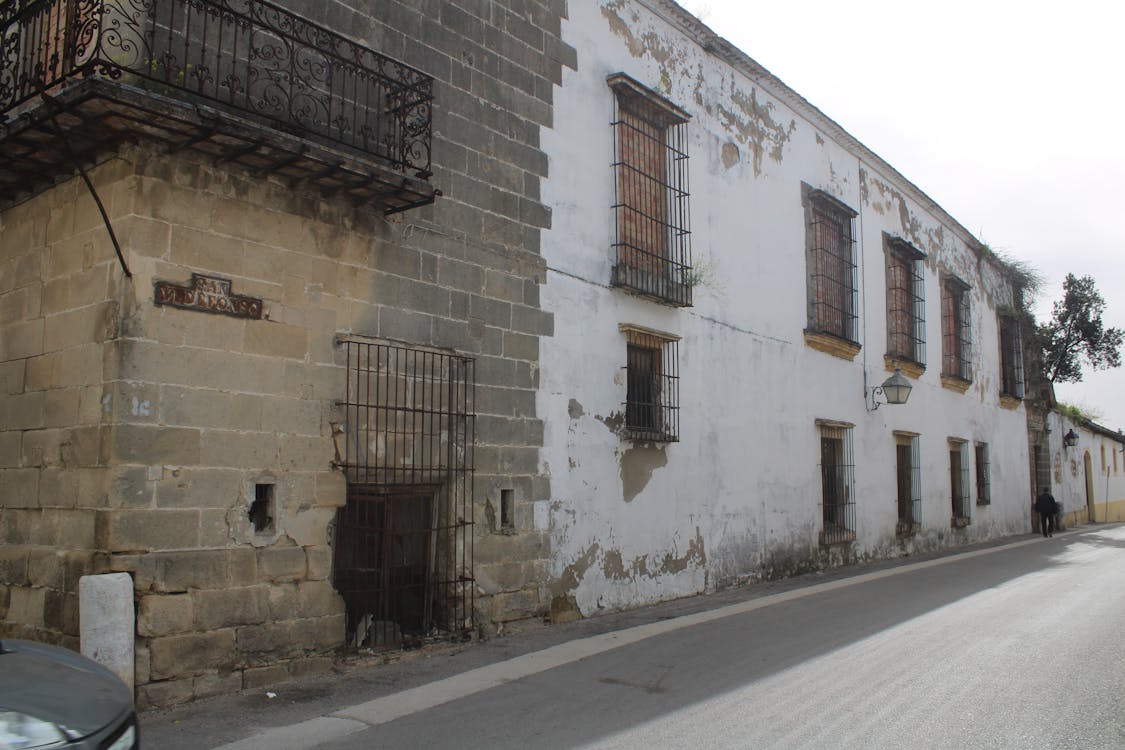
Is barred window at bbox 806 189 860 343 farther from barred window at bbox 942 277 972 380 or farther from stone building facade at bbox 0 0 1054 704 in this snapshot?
barred window at bbox 942 277 972 380

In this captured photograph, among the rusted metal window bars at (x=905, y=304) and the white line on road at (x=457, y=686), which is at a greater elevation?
the rusted metal window bars at (x=905, y=304)

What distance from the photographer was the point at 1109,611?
27.3 ft

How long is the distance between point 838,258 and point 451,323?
28.8 ft

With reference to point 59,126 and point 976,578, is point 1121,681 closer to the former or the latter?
point 976,578

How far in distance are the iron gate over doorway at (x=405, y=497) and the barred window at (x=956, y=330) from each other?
1390 cm

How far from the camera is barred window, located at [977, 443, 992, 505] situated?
64.5 ft

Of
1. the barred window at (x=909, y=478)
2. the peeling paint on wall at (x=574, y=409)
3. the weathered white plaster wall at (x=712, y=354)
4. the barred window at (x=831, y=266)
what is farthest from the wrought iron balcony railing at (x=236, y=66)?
the barred window at (x=909, y=478)

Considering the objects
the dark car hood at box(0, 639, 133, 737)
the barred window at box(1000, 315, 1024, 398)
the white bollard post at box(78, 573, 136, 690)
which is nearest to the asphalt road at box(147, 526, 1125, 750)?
the white bollard post at box(78, 573, 136, 690)

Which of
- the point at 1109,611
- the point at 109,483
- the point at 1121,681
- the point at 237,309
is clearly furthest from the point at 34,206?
the point at 1109,611

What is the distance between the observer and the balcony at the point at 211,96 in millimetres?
5281

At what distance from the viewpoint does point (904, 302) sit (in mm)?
16688

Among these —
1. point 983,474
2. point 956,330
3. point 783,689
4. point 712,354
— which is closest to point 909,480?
point 956,330

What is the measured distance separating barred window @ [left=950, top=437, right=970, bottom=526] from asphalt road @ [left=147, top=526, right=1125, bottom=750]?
950cm

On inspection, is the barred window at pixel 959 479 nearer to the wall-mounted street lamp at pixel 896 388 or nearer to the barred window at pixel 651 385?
the wall-mounted street lamp at pixel 896 388
